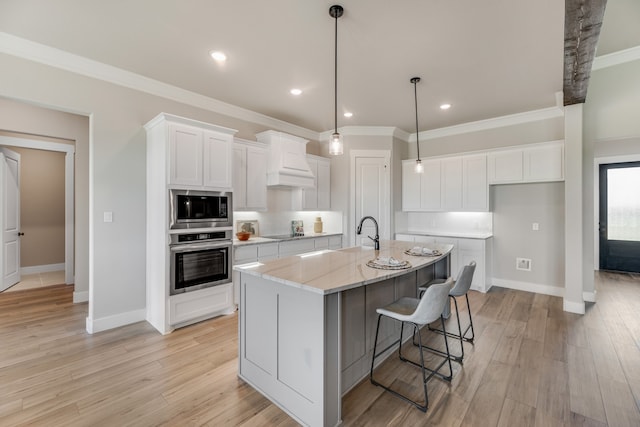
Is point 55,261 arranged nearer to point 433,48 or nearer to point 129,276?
point 129,276

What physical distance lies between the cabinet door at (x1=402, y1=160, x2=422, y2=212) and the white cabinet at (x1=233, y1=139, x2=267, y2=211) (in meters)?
2.78

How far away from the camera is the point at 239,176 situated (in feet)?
13.5

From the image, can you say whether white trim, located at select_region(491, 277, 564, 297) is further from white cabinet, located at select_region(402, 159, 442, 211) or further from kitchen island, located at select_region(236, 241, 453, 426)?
kitchen island, located at select_region(236, 241, 453, 426)

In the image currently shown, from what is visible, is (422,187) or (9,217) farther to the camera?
(422,187)

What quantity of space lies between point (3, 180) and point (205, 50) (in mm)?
4302

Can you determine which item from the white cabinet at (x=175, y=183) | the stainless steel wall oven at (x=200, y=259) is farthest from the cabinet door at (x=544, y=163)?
the stainless steel wall oven at (x=200, y=259)

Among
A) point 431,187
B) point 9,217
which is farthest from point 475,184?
point 9,217

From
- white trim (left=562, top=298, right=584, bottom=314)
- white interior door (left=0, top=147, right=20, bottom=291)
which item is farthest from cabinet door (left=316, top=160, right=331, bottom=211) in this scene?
white interior door (left=0, top=147, right=20, bottom=291)

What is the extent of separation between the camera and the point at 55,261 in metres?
6.02

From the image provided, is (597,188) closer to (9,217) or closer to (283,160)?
(283,160)

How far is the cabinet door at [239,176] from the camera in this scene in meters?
4.05

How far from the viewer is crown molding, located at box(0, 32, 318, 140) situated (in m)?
2.69

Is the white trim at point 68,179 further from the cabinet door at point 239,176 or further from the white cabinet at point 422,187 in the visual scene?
the white cabinet at point 422,187

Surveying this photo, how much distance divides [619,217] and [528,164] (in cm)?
335
